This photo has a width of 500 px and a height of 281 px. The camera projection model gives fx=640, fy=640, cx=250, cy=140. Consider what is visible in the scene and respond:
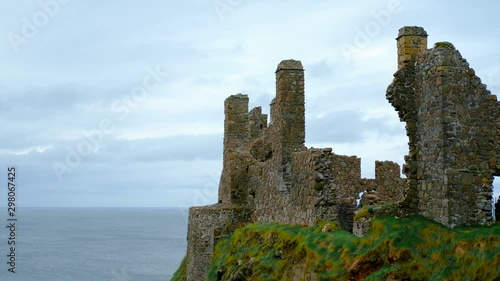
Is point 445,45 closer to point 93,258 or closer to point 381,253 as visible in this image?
point 381,253

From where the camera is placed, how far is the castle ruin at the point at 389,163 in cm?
1606

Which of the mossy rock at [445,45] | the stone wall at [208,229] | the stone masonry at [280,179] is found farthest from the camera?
the stone wall at [208,229]

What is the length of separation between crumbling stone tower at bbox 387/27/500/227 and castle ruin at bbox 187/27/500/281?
0.08 feet

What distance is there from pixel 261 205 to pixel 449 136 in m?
12.7

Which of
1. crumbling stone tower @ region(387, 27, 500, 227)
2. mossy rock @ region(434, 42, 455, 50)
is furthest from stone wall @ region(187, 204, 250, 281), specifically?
mossy rock @ region(434, 42, 455, 50)

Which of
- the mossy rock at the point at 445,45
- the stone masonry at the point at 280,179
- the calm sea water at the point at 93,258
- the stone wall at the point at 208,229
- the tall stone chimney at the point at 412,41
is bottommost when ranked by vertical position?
the calm sea water at the point at 93,258

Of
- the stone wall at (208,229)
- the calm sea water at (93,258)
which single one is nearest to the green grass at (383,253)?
the stone wall at (208,229)

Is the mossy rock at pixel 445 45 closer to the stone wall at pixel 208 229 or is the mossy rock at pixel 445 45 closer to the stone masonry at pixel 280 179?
the stone masonry at pixel 280 179

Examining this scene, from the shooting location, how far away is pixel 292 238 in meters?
20.6

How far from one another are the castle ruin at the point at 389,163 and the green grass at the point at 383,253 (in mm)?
982

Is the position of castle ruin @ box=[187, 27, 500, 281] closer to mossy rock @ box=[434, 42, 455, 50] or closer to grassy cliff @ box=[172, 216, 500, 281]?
mossy rock @ box=[434, 42, 455, 50]

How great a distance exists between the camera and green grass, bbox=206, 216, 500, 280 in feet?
43.1

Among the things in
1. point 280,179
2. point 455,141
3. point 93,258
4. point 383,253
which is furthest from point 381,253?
point 93,258

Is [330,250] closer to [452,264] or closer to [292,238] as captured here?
[292,238]
